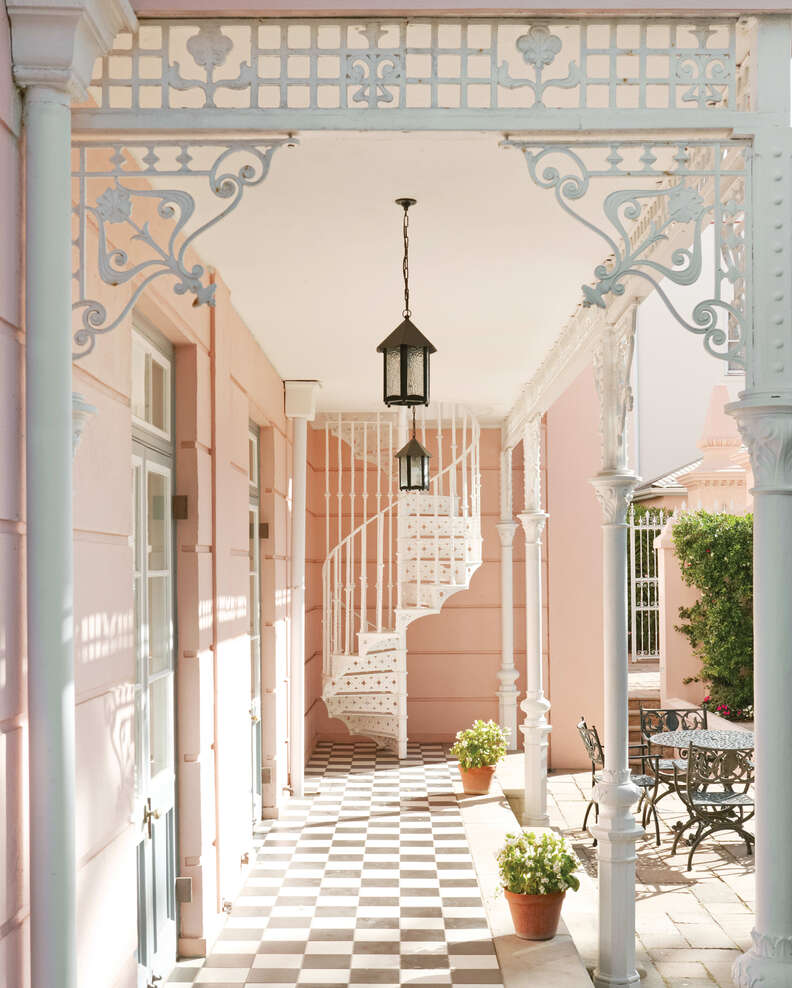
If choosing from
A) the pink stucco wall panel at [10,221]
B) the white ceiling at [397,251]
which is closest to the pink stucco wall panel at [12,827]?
the pink stucco wall panel at [10,221]

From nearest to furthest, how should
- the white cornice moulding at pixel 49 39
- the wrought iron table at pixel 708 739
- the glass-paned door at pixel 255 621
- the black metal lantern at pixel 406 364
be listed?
the white cornice moulding at pixel 49 39 < the black metal lantern at pixel 406 364 < the wrought iron table at pixel 708 739 < the glass-paned door at pixel 255 621

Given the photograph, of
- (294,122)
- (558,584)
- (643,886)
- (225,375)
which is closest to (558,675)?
(558,584)

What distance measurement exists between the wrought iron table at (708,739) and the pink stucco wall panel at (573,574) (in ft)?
8.47

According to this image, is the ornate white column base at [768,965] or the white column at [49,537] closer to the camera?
the white column at [49,537]

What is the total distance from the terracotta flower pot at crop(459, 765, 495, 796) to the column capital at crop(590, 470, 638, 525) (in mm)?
4214

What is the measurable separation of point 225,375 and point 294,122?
2.97m

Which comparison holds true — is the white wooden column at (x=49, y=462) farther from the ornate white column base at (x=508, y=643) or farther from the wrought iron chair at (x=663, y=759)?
the ornate white column base at (x=508, y=643)

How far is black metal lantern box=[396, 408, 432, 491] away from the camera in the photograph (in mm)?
7617

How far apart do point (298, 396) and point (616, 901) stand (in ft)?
16.4

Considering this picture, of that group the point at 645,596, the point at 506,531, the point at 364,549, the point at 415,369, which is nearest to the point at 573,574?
the point at 506,531

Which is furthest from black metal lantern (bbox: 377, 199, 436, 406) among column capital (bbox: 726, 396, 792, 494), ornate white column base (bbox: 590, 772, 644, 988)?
ornate white column base (bbox: 590, 772, 644, 988)

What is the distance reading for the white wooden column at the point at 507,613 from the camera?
10.8 m

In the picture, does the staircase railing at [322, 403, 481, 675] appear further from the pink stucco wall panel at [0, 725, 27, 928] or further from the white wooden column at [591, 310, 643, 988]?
the pink stucco wall panel at [0, 725, 27, 928]

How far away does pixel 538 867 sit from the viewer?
16.7 ft
